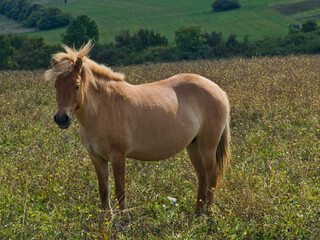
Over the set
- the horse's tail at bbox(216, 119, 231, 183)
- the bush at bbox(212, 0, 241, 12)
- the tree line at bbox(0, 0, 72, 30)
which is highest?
the horse's tail at bbox(216, 119, 231, 183)

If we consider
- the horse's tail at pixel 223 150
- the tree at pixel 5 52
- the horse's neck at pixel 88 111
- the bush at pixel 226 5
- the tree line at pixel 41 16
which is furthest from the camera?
the tree line at pixel 41 16

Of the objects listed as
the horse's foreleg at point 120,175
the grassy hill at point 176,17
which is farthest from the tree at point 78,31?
the horse's foreleg at point 120,175

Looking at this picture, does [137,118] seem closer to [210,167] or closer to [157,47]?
[210,167]

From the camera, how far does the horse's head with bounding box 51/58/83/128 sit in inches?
153

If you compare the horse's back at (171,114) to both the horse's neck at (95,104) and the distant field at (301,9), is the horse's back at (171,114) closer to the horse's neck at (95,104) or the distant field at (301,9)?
the horse's neck at (95,104)

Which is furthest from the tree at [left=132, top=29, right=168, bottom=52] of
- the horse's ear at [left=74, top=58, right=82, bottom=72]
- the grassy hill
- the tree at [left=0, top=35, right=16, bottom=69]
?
the horse's ear at [left=74, top=58, right=82, bottom=72]

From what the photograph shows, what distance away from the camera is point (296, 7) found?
6188cm

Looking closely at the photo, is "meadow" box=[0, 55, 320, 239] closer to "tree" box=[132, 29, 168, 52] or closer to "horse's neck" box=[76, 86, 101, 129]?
"horse's neck" box=[76, 86, 101, 129]

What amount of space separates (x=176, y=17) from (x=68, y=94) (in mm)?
65653

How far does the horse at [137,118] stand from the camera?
411 centimetres

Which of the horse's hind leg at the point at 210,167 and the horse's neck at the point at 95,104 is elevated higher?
the horse's neck at the point at 95,104

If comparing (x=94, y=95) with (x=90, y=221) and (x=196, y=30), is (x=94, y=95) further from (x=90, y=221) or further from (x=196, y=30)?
(x=196, y=30)

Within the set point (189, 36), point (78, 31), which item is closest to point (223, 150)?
point (189, 36)

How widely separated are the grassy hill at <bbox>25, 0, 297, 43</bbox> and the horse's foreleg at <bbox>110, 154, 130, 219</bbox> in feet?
156
